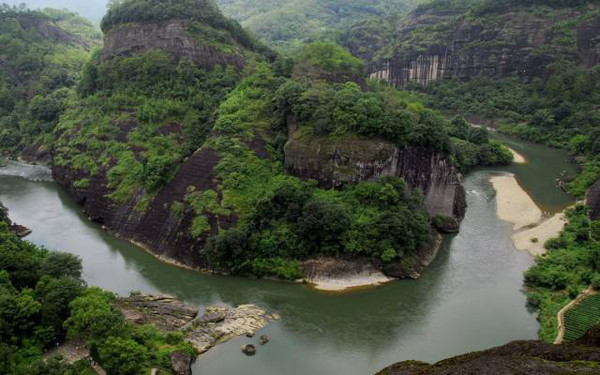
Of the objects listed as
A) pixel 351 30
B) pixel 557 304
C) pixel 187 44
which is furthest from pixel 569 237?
pixel 351 30

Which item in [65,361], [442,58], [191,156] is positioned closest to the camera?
[65,361]

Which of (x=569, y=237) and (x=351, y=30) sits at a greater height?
(x=351, y=30)

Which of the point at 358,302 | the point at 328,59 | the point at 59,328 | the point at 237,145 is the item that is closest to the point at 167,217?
the point at 237,145

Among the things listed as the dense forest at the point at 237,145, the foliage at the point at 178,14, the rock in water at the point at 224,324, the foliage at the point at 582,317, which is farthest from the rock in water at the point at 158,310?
the foliage at the point at 178,14

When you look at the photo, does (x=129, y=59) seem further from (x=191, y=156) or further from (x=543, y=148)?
(x=543, y=148)

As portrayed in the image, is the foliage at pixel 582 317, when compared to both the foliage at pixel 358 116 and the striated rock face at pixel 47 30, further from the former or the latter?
the striated rock face at pixel 47 30

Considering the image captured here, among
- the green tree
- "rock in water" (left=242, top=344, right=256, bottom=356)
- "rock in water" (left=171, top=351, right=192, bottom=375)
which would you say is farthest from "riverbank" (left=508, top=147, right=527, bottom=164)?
the green tree

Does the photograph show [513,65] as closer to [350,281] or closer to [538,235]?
[538,235]
